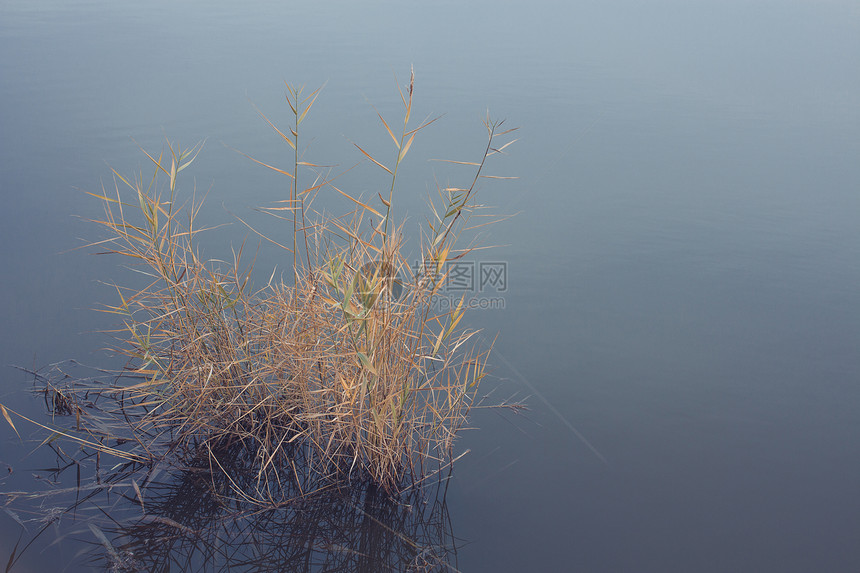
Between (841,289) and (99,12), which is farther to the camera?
(99,12)

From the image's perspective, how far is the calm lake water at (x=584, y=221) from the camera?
2180 millimetres

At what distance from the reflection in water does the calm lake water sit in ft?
0.24

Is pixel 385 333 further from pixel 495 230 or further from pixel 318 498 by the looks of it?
pixel 495 230

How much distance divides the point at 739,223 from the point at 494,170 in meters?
1.62

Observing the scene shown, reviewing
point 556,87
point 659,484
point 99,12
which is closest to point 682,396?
point 659,484

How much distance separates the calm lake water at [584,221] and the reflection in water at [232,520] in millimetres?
73

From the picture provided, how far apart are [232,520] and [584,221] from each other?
9.15 feet

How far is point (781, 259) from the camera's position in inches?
146

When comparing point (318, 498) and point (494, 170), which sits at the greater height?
point (494, 170)
